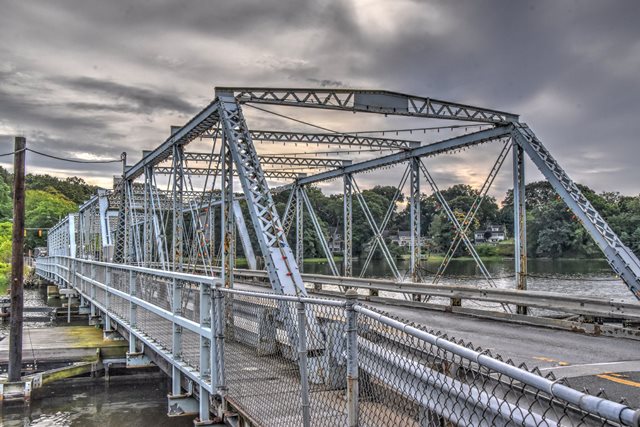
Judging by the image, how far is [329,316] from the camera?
5.98 m

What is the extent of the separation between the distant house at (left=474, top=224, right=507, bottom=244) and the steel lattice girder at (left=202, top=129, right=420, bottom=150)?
7642cm

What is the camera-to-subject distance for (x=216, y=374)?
7434 millimetres

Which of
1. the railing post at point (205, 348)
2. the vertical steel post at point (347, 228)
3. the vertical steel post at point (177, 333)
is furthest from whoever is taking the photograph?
the vertical steel post at point (347, 228)

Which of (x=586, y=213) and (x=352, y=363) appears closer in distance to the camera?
(x=352, y=363)

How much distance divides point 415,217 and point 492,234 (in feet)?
276

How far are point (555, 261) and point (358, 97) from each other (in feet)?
213

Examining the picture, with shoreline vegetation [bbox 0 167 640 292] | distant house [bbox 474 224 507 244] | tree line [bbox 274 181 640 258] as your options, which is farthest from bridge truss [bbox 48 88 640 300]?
distant house [bbox 474 224 507 244]

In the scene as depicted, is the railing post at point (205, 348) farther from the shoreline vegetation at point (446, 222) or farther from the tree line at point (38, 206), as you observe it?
the tree line at point (38, 206)

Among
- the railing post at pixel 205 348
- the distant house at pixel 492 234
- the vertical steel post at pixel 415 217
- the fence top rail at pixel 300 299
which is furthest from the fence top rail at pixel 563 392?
the distant house at pixel 492 234

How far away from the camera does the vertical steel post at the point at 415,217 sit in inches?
682

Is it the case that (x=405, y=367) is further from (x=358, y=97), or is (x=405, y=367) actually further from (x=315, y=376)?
(x=358, y=97)

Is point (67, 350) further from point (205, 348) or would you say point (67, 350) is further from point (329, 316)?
point (329, 316)

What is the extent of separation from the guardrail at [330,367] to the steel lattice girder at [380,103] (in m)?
4.81

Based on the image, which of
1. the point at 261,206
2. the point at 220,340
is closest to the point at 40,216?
the point at 261,206
